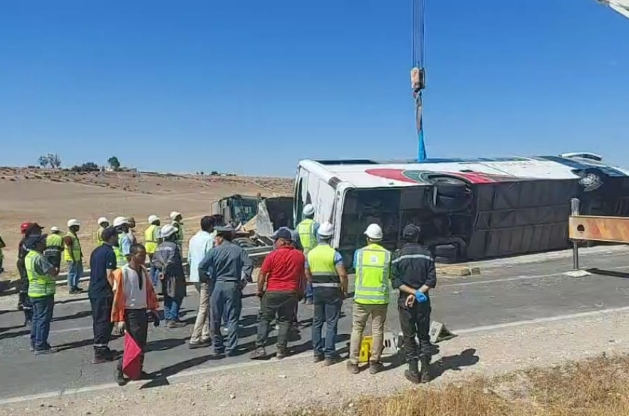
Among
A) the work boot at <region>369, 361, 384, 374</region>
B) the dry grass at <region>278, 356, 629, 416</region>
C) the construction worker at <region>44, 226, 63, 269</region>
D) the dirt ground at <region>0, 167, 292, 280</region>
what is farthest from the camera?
the dirt ground at <region>0, 167, 292, 280</region>

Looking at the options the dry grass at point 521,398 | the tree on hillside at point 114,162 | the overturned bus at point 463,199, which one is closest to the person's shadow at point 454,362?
the dry grass at point 521,398

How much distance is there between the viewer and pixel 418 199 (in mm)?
14719

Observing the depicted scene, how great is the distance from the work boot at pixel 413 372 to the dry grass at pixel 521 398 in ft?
0.70

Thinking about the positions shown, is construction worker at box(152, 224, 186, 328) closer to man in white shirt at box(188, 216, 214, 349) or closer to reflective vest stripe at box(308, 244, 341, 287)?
man in white shirt at box(188, 216, 214, 349)

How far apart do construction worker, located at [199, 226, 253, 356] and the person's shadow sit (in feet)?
8.02

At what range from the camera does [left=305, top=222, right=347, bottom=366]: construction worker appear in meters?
7.23

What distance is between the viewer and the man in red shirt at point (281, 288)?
293 inches

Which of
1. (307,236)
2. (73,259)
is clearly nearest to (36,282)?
(307,236)

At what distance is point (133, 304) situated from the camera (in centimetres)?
688

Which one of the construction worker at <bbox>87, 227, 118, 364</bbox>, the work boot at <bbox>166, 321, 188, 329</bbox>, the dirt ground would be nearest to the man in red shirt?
the construction worker at <bbox>87, 227, 118, 364</bbox>

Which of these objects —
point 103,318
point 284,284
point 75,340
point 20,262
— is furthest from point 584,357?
point 20,262

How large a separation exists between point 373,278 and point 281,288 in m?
1.22

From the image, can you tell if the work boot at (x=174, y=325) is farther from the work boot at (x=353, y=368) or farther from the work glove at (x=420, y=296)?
the work glove at (x=420, y=296)

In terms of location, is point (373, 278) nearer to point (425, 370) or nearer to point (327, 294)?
point (327, 294)
